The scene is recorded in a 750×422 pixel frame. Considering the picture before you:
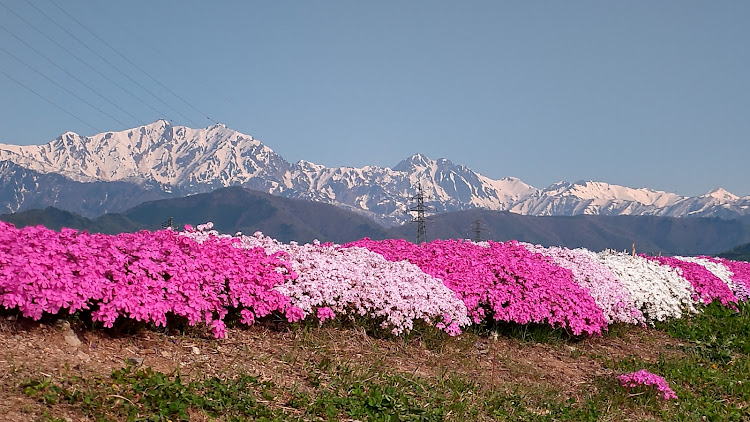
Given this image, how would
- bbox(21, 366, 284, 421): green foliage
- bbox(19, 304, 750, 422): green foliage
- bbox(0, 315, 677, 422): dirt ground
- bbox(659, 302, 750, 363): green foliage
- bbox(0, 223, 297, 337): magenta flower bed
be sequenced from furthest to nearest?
bbox(659, 302, 750, 363): green foliage → bbox(0, 223, 297, 337): magenta flower bed → bbox(0, 315, 677, 422): dirt ground → bbox(19, 304, 750, 422): green foliage → bbox(21, 366, 284, 421): green foliage

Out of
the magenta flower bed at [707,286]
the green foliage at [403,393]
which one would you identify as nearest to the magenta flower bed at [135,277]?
the green foliage at [403,393]

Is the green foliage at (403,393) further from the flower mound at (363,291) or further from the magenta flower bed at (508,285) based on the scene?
the magenta flower bed at (508,285)

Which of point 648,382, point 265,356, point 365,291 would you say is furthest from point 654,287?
point 265,356

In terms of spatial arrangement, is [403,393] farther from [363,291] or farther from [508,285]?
[508,285]

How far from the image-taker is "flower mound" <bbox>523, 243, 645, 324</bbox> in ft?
47.0

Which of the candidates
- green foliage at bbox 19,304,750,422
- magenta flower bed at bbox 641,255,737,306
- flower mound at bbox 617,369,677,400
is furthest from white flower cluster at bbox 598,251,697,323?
flower mound at bbox 617,369,677,400

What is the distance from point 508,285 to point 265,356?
602 centimetres

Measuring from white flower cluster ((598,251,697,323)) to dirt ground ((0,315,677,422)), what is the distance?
4.10 metres

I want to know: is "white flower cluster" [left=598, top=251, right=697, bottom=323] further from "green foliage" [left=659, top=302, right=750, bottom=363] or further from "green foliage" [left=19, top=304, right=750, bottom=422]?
"green foliage" [left=19, top=304, right=750, bottom=422]

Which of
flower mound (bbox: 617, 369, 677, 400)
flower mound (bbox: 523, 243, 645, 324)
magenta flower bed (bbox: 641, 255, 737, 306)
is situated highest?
magenta flower bed (bbox: 641, 255, 737, 306)

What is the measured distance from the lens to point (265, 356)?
27.5 ft

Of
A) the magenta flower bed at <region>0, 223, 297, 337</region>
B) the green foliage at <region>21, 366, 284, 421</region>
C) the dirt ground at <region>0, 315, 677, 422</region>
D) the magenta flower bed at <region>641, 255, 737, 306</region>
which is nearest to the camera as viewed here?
the green foliage at <region>21, 366, 284, 421</region>

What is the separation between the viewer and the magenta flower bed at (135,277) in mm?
7137

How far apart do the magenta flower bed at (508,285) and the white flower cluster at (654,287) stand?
3.11 m
